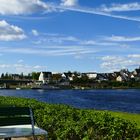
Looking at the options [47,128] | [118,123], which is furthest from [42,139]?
[118,123]

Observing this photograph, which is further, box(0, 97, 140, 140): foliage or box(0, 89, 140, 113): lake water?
box(0, 89, 140, 113): lake water

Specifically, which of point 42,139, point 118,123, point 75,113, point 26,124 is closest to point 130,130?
point 118,123

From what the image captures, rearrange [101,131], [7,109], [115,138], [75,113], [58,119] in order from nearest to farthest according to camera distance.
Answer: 1. [7,109]
2. [115,138]
3. [101,131]
4. [58,119]
5. [75,113]

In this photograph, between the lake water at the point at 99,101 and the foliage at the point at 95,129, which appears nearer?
the foliage at the point at 95,129

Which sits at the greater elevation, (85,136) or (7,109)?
(7,109)

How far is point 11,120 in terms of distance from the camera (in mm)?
10945

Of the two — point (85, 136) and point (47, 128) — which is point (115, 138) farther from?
point (47, 128)

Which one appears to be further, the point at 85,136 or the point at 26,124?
the point at 85,136

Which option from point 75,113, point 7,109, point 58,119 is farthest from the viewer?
point 75,113

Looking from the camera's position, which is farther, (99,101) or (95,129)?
(99,101)

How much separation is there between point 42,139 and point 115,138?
365 cm

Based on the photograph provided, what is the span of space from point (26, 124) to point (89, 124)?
248cm

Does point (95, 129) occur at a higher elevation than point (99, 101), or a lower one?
higher

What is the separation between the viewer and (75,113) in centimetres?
1716
